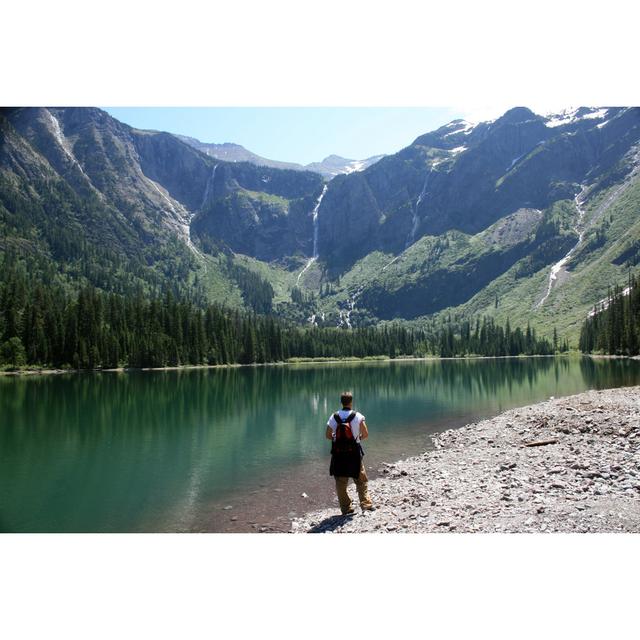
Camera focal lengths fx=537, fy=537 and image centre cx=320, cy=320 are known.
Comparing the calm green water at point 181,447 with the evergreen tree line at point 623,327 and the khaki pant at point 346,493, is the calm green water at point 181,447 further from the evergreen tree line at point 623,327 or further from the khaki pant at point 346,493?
the evergreen tree line at point 623,327

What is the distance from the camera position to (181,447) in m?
34.5

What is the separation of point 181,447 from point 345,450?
2150 centimetres

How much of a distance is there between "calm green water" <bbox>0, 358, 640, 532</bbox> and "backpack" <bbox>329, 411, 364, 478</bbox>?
18.0 feet

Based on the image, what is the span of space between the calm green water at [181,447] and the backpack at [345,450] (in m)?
A: 5.48

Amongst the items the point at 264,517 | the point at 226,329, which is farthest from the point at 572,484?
the point at 226,329

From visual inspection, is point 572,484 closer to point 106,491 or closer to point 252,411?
point 106,491

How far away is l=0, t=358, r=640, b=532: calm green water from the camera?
20.9 metres

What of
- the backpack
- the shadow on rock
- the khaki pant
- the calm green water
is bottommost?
the calm green water

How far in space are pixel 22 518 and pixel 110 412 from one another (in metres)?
33.0

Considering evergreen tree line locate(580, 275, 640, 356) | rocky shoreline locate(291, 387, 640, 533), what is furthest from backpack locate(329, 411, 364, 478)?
evergreen tree line locate(580, 275, 640, 356)

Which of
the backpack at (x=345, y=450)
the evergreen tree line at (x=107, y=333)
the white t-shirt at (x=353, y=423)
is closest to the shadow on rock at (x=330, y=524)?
the backpack at (x=345, y=450)

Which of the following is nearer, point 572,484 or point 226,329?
point 572,484

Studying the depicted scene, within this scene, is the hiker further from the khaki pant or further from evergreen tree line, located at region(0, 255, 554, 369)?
evergreen tree line, located at region(0, 255, 554, 369)

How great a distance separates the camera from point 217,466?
93.8ft
